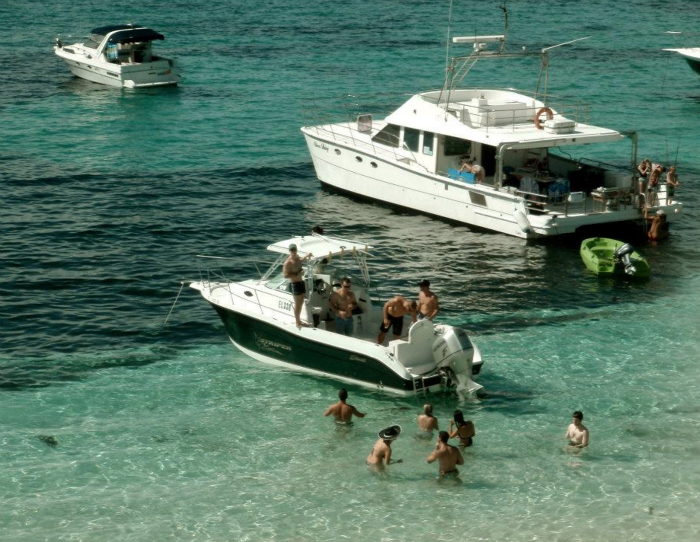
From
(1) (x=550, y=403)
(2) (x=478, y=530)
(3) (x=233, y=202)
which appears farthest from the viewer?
(3) (x=233, y=202)

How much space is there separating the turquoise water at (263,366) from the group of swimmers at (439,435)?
0.86 feet

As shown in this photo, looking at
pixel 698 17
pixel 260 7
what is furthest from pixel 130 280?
pixel 698 17

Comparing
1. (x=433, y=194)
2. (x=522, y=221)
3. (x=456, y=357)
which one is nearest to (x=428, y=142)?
(x=433, y=194)

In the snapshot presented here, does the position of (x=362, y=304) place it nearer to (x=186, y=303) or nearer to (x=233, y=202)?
(x=186, y=303)

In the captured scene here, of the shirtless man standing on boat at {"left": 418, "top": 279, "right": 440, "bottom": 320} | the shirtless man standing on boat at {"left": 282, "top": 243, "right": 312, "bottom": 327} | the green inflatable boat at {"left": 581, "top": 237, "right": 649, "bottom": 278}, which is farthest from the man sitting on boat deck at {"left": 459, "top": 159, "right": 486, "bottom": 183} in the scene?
the shirtless man standing on boat at {"left": 282, "top": 243, "right": 312, "bottom": 327}

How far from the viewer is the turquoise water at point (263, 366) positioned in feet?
60.3

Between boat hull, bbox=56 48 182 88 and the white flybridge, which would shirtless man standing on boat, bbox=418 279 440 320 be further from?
boat hull, bbox=56 48 182 88

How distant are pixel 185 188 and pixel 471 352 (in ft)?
62.6

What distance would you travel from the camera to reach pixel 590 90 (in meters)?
53.4

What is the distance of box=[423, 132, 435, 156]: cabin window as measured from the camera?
34.6 meters

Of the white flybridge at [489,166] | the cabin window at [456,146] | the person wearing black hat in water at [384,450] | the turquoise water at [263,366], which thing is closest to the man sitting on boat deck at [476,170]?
the white flybridge at [489,166]

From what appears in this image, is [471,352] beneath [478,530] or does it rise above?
above

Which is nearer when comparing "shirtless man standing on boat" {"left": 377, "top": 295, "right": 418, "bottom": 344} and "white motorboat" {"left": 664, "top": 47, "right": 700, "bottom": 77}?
"shirtless man standing on boat" {"left": 377, "top": 295, "right": 418, "bottom": 344}

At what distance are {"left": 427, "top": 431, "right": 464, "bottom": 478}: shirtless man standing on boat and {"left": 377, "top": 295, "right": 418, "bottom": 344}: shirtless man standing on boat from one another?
4.02m
